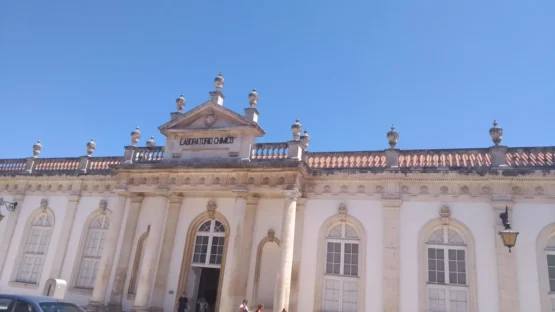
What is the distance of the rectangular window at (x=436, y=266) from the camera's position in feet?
41.9

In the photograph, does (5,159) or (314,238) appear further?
(5,159)

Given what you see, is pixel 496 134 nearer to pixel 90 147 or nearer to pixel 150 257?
pixel 150 257

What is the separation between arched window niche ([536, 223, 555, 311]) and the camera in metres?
11.5

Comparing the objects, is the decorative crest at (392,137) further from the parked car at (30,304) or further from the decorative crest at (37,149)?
the decorative crest at (37,149)

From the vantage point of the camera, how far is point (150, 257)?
581 inches

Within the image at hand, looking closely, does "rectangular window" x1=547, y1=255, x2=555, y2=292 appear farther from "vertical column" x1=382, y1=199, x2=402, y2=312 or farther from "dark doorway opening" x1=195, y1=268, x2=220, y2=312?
"dark doorway opening" x1=195, y1=268, x2=220, y2=312

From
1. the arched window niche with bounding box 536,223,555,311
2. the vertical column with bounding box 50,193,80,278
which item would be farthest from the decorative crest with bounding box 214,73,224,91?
the arched window niche with bounding box 536,223,555,311

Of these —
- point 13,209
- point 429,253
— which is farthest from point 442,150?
point 13,209

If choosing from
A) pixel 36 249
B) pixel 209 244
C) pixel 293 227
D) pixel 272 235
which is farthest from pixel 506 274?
pixel 36 249

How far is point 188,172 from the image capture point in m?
15.6

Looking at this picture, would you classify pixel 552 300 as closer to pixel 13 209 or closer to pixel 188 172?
pixel 188 172

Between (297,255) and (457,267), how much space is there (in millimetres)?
5143

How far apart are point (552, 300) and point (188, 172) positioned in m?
12.4

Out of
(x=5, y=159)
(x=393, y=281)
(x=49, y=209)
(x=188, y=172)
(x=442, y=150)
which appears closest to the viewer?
(x=393, y=281)
